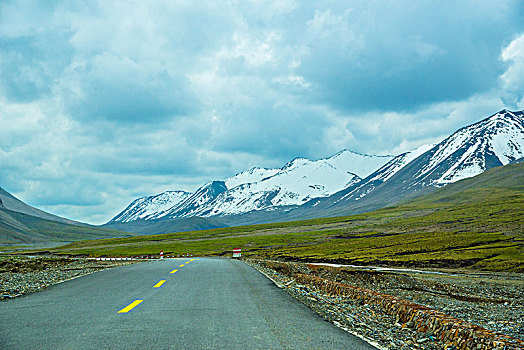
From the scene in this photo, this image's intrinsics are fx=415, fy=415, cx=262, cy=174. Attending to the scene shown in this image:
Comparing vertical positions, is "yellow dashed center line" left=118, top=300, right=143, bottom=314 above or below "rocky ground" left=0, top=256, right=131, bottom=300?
below

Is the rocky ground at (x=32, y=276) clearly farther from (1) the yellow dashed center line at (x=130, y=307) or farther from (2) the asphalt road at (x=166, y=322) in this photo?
(1) the yellow dashed center line at (x=130, y=307)

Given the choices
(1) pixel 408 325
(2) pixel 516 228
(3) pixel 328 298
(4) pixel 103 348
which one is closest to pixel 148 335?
(4) pixel 103 348

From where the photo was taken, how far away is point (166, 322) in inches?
410

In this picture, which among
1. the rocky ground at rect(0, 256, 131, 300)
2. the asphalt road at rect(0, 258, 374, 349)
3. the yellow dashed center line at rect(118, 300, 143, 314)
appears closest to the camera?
the asphalt road at rect(0, 258, 374, 349)

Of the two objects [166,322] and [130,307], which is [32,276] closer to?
[130,307]

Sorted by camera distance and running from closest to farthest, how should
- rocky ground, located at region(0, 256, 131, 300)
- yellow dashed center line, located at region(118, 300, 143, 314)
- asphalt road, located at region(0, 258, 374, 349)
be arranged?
asphalt road, located at region(0, 258, 374, 349) → yellow dashed center line, located at region(118, 300, 143, 314) → rocky ground, located at region(0, 256, 131, 300)

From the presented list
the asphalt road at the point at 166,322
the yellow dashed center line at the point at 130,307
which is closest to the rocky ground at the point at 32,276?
the asphalt road at the point at 166,322

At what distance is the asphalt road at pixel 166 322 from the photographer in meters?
8.55

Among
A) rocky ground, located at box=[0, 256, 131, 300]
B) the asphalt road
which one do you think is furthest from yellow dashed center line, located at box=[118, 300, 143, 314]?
rocky ground, located at box=[0, 256, 131, 300]

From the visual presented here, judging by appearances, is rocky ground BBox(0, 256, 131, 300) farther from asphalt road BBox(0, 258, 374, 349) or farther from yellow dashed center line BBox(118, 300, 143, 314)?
yellow dashed center line BBox(118, 300, 143, 314)

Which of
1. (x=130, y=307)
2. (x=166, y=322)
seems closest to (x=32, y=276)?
(x=130, y=307)

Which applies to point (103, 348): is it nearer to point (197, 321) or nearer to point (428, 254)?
point (197, 321)

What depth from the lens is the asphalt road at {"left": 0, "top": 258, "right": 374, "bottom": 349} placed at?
28.1 ft

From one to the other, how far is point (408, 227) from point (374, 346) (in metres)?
176
